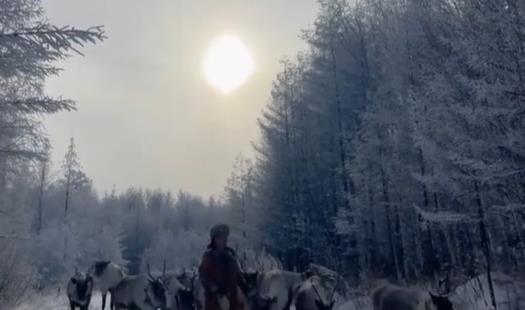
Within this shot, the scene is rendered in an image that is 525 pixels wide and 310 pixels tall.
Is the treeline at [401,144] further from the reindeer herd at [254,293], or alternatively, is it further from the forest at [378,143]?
the reindeer herd at [254,293]

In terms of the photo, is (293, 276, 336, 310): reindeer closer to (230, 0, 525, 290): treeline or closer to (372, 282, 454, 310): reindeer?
(372, 282, 454, 310): reindeer

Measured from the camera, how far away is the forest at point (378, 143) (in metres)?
10.1

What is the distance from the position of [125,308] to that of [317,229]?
11.6 meters

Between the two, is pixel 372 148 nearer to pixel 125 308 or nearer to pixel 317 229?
pixel 317 229

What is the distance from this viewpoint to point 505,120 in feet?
35.4

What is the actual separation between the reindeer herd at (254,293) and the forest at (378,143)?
915 mm

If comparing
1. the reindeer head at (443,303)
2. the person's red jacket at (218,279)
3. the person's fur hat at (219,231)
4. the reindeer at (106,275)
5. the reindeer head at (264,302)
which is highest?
the person's fur hat at (219,231)

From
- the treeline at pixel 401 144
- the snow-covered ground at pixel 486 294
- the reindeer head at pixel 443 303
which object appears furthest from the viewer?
the treeline at pixel 401 144

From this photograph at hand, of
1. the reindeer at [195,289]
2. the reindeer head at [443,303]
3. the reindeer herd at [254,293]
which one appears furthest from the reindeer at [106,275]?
the reindeer head at [443,303]

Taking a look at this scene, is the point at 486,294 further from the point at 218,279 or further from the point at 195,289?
the point at 218,279

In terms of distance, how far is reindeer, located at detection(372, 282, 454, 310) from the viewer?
27.0 feet

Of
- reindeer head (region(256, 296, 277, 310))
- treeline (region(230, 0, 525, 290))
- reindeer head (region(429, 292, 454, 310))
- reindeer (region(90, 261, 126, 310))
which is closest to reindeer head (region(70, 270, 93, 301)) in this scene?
reindeer (region(90, 261, 126, 310))

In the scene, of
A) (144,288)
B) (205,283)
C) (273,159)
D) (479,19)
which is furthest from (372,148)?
(205,283)

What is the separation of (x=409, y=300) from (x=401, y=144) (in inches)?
345
